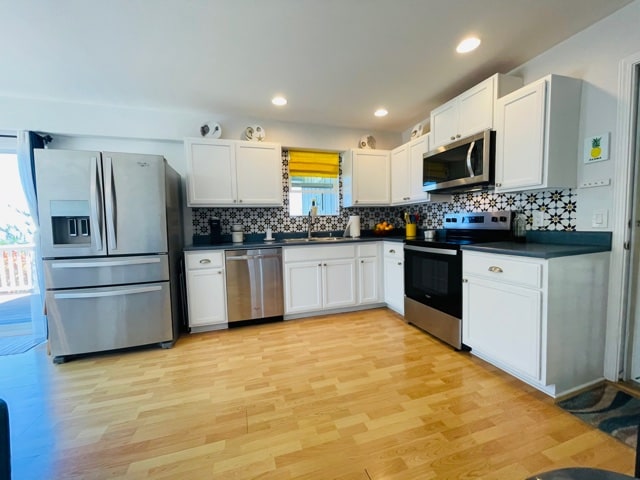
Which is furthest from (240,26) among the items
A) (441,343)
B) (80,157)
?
(441,343)

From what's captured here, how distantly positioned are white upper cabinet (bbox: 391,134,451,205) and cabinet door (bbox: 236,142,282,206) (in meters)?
1.56

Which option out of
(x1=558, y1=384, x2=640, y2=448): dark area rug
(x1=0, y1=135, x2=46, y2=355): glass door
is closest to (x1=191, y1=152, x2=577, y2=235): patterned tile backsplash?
(x1=558, y1=384, x2=640, y2=448): dark area rug

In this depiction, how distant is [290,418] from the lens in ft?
5.10

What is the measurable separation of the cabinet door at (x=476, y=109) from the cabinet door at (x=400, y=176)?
0.88 metres

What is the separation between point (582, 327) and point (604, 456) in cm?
78

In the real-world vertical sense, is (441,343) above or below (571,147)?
below

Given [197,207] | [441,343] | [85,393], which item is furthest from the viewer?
[197,207]

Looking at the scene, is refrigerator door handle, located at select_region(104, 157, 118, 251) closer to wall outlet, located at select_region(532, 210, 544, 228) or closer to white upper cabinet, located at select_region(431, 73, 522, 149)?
white upper cabinet, located at select_region(431, 73, 522, 149)

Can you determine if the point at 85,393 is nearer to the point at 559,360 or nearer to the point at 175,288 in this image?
the point at 175,288

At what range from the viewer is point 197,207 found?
3.23 meters

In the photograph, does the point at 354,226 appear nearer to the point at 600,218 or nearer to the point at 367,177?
the point at 367,177

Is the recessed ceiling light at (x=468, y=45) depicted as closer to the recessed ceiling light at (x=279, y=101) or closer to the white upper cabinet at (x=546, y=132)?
the white upper cabinet at (x=546, y=132)

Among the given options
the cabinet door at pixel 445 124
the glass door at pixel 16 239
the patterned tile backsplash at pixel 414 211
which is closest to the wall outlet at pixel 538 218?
the patterned tile backsplash at pixel 414 211

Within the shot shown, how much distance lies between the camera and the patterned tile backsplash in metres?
2.06
